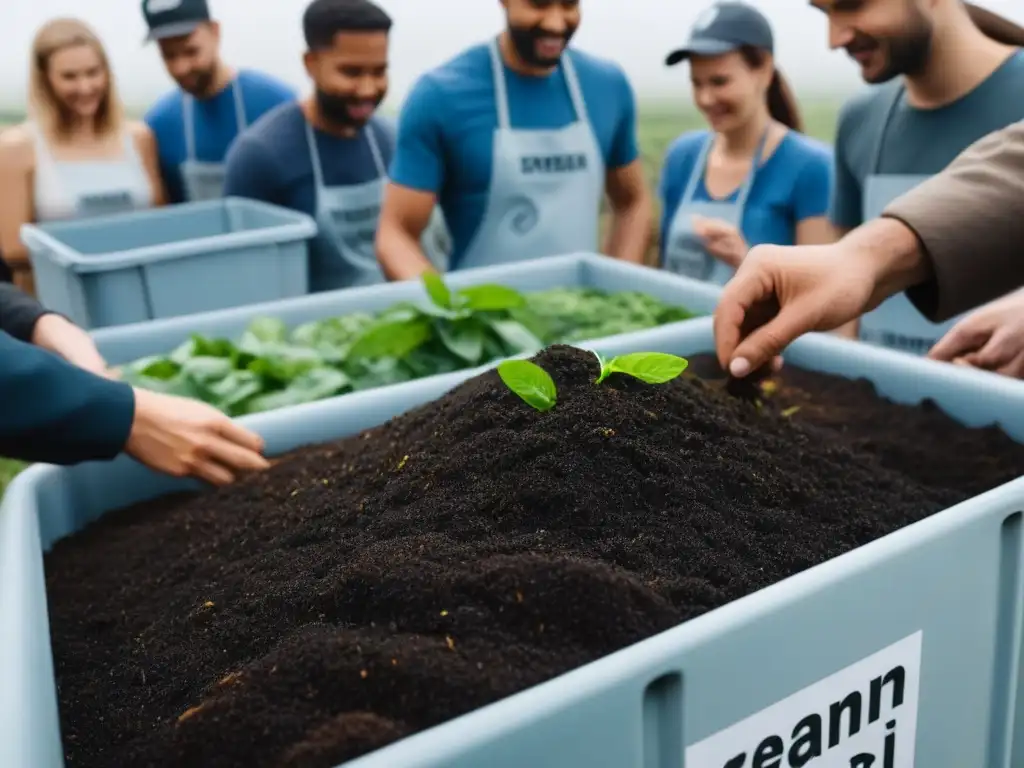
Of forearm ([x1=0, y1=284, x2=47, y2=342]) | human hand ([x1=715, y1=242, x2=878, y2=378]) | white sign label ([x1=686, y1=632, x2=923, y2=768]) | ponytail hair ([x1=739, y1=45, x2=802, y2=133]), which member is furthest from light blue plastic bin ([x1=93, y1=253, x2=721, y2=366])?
white sign label ([x1=686, y1=632, x2=923, y2=768])

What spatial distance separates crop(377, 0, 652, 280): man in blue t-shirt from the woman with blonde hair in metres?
1.00

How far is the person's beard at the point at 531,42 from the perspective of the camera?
2043 millimetres

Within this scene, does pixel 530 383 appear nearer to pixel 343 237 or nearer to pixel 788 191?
pixel 788 191

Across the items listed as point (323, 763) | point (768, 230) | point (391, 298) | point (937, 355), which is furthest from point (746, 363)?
point (768, 230)

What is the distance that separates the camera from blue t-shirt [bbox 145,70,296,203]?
2723mm

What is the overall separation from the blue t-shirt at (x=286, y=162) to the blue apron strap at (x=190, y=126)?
1.62ft

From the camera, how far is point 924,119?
1.56m

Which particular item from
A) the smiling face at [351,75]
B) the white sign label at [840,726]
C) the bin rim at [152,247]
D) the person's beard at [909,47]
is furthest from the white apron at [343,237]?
the white sign label at [840,726]

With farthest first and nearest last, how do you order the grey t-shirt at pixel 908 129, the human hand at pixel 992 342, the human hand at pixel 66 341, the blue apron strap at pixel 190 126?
1. the blue apron strap at pixel 190 126
2. the grey t-shirt at pixel 908 129
3. the human hand at pixel 66 341
4. the human hand at pixel 992 342

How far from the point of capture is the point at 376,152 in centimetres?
241

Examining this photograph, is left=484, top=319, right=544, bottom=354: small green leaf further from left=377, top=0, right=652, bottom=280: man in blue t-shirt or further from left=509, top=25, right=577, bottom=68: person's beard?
left=509, top=25, right=577, bottom=68: person's beard

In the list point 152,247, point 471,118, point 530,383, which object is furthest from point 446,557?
point 471,118

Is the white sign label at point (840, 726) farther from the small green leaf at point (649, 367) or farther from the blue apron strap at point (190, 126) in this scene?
the blue apron strap at point (190, 126)

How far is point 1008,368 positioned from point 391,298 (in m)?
1.00
